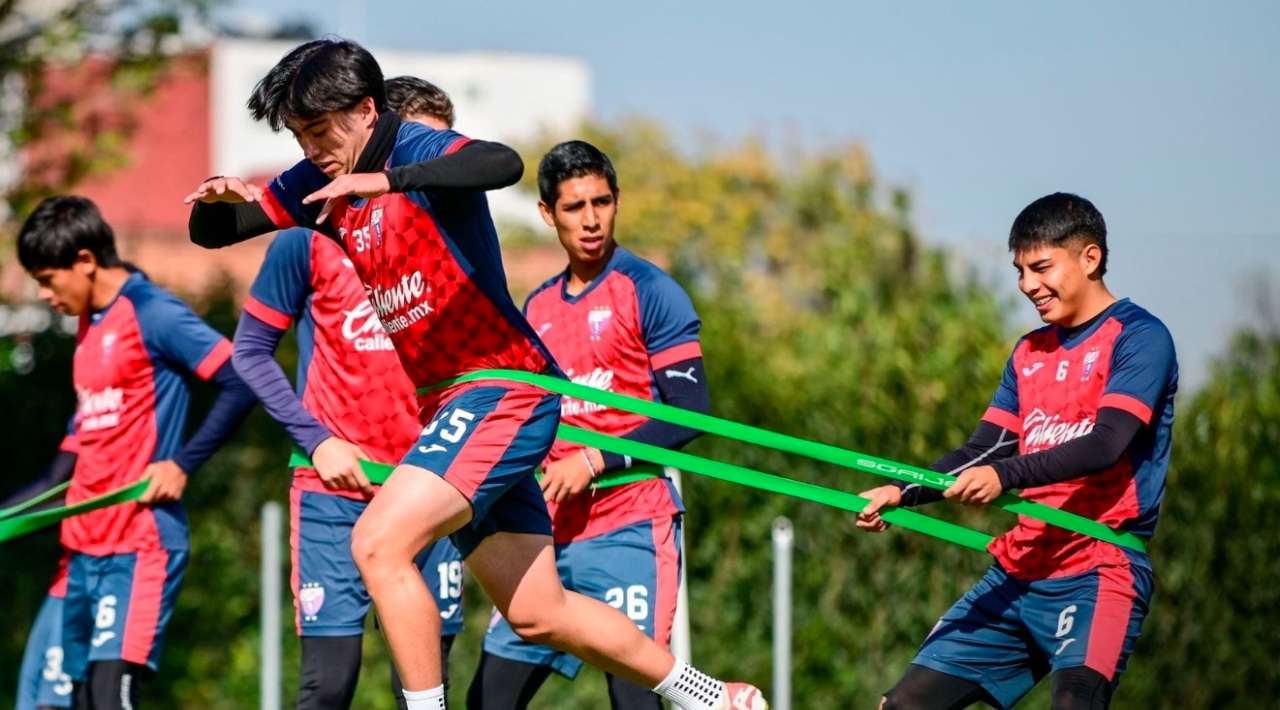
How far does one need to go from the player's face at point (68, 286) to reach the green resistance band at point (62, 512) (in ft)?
2.68

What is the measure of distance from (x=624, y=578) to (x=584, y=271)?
1.18 meters

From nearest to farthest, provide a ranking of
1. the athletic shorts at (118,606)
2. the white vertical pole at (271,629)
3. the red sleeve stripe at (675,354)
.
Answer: the red sleeve stripe at (675,354) → the athletic shorts at (118,606) → the white vertical pole at (271,629)

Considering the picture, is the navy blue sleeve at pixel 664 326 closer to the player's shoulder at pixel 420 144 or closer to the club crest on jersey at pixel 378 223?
the player's shoulder at pixel 420 144

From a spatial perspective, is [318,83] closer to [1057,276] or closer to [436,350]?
[436,350]

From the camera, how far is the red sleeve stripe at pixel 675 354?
639 centimetres

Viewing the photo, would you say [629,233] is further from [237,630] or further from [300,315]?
[300,315]

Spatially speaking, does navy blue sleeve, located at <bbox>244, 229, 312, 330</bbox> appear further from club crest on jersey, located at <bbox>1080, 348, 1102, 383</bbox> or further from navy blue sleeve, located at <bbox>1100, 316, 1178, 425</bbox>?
navy blue sleeve, located at <bbox>1100, 316, 1178, 425</bbox>

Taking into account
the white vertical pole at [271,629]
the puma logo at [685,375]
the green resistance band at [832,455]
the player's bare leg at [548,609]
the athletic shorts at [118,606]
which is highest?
the puma logo at [685,375]

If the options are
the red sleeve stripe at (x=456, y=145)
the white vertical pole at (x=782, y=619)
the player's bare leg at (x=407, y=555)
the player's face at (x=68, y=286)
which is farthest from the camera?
the white vertical pole at (x=782, y=619)

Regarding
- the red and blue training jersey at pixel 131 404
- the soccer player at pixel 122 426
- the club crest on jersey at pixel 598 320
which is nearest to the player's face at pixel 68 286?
the soccer player at pixel 122 426

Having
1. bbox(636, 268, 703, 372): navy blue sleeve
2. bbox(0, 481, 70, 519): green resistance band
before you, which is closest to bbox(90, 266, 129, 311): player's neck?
bbox(0, 481, 70, 519): green resistance band

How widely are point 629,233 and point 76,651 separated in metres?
34.3

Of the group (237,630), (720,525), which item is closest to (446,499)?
(720,525)

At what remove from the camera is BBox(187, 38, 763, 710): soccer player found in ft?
15.6
